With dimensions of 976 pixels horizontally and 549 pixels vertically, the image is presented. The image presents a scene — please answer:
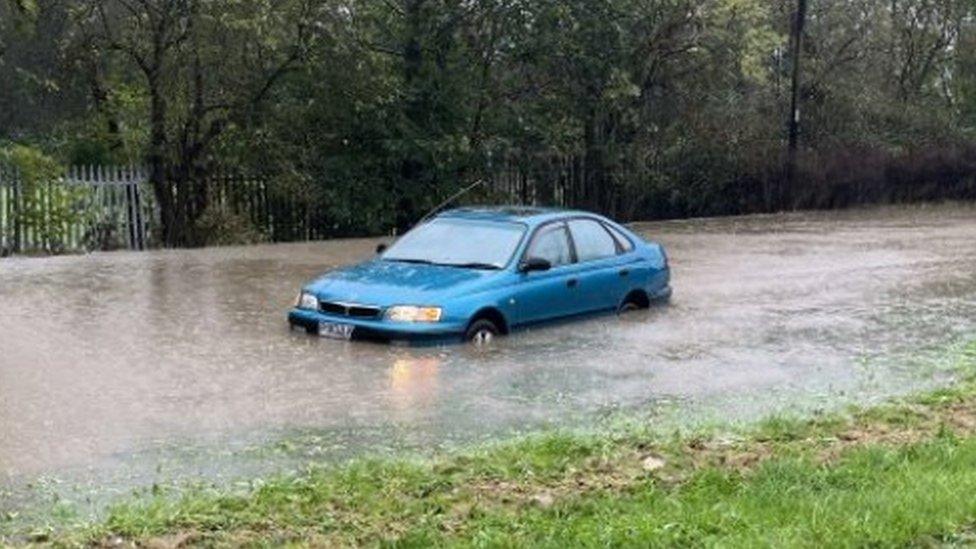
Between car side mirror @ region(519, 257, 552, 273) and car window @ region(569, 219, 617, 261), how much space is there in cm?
86

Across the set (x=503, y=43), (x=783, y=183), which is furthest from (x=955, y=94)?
(x=503, y=43)

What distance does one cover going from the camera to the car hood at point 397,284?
13.3 m

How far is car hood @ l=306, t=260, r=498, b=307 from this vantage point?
13266 mm

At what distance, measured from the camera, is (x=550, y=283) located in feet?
47.6

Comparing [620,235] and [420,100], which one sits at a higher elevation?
[420,100]

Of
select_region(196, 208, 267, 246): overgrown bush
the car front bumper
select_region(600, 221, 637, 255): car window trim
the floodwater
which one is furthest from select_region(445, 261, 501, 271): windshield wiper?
select_region(196, 208, 267, 246): overgrown bush

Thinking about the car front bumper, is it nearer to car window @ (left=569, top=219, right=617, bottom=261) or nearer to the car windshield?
the car windshield

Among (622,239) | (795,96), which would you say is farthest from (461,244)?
A: (795,96)

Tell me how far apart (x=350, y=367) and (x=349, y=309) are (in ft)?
4.01

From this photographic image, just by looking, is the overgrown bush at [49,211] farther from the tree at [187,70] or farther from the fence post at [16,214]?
the tree at [187,70]

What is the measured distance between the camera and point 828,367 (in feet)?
41.1

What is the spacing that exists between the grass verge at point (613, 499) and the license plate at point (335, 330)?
463cm

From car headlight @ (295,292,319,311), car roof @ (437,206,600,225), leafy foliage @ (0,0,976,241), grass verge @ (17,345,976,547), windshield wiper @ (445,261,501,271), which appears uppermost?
leafy foliage @ (0,0,976,241)

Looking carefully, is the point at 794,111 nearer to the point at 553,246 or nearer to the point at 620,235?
the point at 620,235
